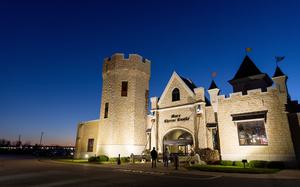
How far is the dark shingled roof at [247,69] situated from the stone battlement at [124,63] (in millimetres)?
12643

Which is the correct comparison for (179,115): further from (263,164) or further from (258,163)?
(263,164)

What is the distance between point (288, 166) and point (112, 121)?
1859 centimetres

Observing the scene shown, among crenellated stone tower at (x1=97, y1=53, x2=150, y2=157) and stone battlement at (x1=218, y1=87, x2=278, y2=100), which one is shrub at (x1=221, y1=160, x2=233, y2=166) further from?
crenellated stone tower at (x1=97, y1=53, x2=150, y2=157)

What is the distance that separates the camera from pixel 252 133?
18.5m

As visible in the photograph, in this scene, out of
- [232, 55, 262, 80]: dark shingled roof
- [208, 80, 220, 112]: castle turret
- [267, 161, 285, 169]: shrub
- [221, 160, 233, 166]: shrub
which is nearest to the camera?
[267, 161, 285, 169]: shrub

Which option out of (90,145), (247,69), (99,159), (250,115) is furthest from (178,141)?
(90,145)

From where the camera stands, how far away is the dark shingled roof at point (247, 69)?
1012 inches

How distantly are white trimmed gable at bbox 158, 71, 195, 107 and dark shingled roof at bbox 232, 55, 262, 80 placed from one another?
7.21 meters

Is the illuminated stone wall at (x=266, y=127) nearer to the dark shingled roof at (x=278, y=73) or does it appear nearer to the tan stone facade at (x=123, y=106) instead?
the dark shingled roof at (x=278, y=73)

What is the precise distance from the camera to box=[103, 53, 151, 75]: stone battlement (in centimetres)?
2715

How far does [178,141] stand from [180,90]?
237 inches

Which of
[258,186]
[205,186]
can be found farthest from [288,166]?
[205,186]

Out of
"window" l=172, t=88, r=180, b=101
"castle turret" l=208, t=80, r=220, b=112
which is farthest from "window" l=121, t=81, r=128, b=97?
"castle turret" l=208, t=80, r=220, b=112

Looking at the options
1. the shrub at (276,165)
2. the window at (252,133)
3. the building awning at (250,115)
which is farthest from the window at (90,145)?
the shrub at (276,165)
